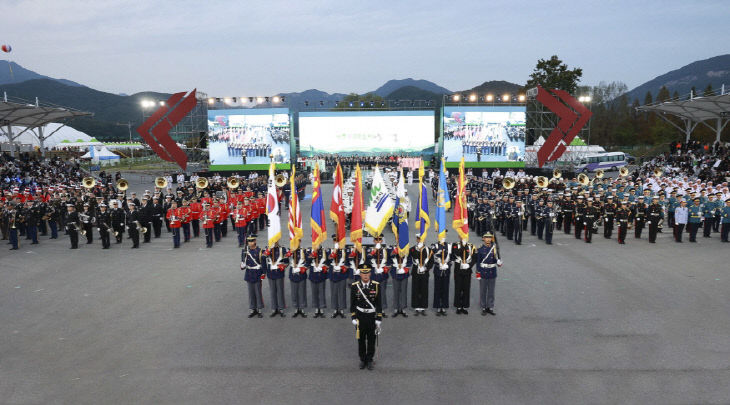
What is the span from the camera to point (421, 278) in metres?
8.14

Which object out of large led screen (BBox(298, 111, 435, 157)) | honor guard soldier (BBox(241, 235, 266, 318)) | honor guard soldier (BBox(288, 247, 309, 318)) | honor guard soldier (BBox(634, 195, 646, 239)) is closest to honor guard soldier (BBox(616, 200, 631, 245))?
honor guard soldier (BBox(634, 195, 646, 239))

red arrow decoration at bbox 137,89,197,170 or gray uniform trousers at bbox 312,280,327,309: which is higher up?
red arrow decoration at bbox 137,89,197,170

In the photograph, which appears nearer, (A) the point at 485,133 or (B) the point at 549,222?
(B) the point at 549,222

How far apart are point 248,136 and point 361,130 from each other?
10161mm

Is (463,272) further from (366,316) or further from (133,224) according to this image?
(133,224)

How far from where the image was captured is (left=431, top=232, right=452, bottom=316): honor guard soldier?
8094 millimetres

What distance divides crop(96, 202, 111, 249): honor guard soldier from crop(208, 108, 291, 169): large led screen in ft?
76.0

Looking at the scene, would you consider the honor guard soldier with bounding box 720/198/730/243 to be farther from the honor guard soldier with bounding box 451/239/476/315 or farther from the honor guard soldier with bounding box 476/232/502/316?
the honor guard soldier with bounding box 451/239/476/315

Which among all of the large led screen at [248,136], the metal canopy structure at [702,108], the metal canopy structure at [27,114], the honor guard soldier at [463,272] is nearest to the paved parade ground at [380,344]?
the honor guard soldier at [463,272]

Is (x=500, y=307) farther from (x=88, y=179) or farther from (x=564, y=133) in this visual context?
(x=564, y=133)

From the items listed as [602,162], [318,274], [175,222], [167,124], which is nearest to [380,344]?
[318,274]

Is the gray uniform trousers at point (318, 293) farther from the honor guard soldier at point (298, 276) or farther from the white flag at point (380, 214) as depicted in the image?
the white flag at point (380, 214)

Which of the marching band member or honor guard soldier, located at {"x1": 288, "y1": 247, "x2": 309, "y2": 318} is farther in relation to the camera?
the marching band member

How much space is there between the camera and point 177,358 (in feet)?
21.1
